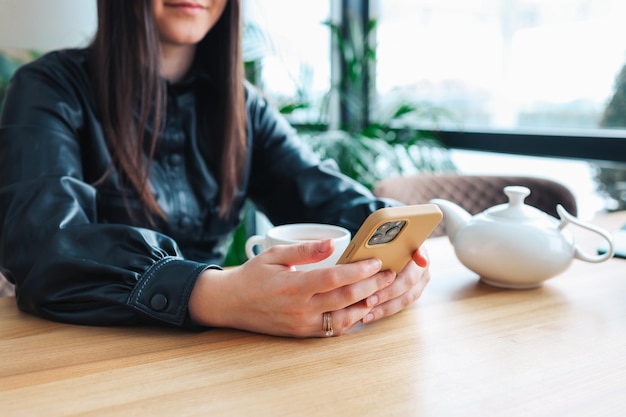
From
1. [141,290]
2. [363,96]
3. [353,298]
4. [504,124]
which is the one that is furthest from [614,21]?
[141,290]

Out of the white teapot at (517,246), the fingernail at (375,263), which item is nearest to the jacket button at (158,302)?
the fingernail at (375,263)

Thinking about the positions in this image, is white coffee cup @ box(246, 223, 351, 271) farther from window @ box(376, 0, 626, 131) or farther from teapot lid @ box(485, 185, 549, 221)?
window @ box(376, 0, 626, 131)

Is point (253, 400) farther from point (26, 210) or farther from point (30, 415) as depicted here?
point (26, 210)

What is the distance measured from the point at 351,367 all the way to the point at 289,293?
12cm

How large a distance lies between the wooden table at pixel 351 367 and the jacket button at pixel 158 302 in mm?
34

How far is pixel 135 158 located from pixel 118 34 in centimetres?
26

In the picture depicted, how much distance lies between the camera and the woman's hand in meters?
0.67

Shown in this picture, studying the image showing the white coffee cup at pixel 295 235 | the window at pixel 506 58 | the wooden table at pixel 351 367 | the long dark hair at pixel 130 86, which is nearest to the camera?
the wooden table at pixel 351 367

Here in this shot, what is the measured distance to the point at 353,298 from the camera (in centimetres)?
68

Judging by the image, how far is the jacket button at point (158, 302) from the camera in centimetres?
71

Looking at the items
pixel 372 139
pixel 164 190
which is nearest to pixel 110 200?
pixel 164 190

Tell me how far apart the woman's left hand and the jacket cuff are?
22cm

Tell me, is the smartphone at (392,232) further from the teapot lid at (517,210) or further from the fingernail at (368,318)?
the teapot lid at (517,210)

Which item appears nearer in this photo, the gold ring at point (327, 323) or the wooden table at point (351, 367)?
the wooden table at point (351, 367)
